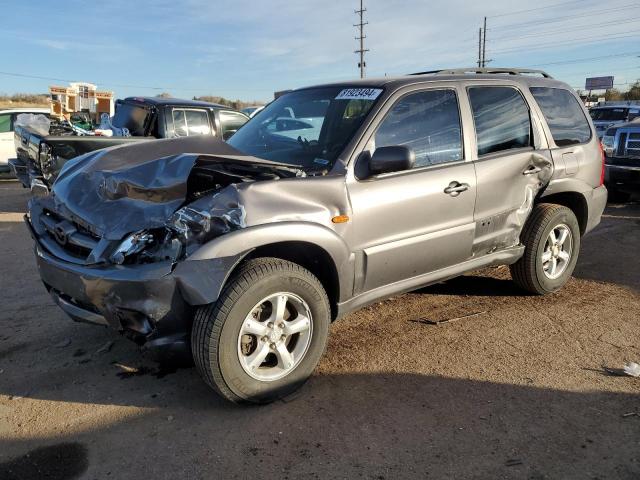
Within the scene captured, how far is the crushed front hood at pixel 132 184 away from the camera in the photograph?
2982mm

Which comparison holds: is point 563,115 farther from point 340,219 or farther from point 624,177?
point 624,177

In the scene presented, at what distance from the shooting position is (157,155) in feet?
12.0

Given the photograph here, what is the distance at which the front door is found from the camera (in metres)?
3.45

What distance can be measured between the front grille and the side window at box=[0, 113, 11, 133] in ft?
35.7

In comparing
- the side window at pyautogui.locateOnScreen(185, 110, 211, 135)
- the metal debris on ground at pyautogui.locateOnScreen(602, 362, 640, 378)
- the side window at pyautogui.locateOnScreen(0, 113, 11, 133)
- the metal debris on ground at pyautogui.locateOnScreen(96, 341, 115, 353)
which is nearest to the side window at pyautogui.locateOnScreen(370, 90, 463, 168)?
the metal debris on ground at pyautogui.locateOnScreen(602, 362, 640, 378)

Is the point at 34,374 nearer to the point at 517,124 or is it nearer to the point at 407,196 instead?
the point at 407,196

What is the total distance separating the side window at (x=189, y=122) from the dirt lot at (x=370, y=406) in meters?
4.56

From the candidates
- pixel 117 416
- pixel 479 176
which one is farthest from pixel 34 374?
pixel 479 176

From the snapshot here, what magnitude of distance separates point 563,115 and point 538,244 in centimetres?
130

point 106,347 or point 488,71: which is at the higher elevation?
point 488,71

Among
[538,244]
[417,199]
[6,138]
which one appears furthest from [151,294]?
[6,138]

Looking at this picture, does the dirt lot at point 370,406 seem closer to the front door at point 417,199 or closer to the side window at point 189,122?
the front door at point 417,199

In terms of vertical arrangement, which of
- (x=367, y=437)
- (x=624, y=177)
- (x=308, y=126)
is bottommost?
(x=367, y=437)

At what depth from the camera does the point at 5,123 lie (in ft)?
41.4
